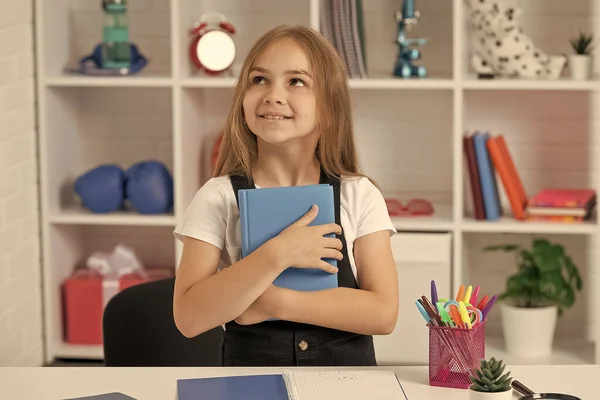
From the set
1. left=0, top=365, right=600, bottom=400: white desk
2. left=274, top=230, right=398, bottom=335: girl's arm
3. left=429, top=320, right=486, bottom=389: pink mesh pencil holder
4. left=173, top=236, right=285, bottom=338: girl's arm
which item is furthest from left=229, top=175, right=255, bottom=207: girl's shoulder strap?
left=429, top=320, right=486, bottom=389: pink mesh pencil holder

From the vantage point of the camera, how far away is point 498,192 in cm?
357

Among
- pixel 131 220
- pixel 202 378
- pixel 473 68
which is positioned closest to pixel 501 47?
pixel 473 68

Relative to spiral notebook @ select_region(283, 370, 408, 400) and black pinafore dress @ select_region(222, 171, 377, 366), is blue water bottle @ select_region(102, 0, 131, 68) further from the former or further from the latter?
spiral notebook @ select_region(283, 370, 408, 400)

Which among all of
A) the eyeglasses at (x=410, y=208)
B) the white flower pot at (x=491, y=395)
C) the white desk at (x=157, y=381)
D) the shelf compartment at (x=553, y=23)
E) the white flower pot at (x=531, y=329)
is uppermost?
the shelf compartment at (x=553, y=23)

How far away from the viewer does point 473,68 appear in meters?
3.65

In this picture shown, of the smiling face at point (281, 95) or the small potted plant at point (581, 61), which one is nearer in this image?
the smiling face at point (281, 95)

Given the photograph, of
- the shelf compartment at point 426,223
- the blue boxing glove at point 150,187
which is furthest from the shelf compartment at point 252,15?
the shelf compartment at point 426,223

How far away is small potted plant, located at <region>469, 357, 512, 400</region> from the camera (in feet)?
4.66

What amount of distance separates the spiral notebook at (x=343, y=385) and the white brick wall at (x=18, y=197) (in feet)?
6.50

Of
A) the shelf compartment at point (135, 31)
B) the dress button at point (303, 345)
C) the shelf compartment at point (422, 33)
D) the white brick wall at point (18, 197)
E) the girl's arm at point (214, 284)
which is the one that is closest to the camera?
the girl's arm at point (214, 284)

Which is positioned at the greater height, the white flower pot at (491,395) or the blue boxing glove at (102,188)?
the blue boxing glove at (102,188)

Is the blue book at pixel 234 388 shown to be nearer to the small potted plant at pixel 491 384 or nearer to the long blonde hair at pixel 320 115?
the small potted plant at pixel 491 384

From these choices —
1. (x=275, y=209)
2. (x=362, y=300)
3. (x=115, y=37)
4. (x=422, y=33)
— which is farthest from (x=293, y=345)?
(x=422, y=33)

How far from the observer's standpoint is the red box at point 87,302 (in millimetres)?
3721
